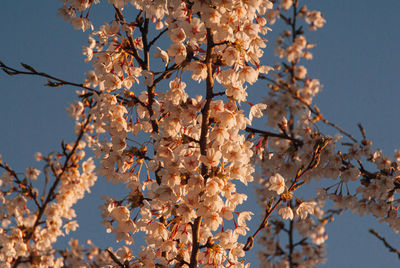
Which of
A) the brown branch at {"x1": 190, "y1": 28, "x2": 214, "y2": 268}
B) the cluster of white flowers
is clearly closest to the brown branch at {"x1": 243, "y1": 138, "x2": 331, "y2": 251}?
the brown branch at {"x1": 190, "y1": 28, "x2": 214, "y2": 268}

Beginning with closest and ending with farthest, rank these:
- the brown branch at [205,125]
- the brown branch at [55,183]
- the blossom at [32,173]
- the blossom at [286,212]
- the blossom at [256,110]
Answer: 1. the brown branch at [205,125]
2. the blossom at [256,110]
3. the blossom at [286,212]
4. the brown branch at [55,183]
5. the blossom at [32,173]

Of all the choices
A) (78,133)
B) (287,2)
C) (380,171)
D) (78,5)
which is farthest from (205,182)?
(287,2)

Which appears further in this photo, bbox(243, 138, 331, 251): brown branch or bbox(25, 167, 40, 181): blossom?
bbox(25, 167, 40, 181): blossom

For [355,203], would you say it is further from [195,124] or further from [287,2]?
[287,2]

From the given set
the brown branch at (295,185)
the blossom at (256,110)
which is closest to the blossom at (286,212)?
the brown branch at (295,185)

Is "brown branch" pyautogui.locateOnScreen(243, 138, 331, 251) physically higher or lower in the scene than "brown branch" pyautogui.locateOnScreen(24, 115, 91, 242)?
lower

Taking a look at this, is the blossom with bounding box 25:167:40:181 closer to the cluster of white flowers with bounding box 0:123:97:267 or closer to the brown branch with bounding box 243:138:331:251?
the cluster of white flowers with bounding box 0:123:97:267

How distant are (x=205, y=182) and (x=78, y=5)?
1779mm

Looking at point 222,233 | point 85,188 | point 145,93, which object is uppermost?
point 85,188

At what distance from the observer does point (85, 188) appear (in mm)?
6461

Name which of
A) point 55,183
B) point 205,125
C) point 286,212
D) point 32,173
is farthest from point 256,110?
point 32,173

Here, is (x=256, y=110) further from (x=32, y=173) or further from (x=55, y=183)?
(x=32, y=173)

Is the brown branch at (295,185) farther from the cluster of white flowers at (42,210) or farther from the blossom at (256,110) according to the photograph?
the cluster of white flowers at (42,210)

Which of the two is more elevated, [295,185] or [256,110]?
[256,110]
